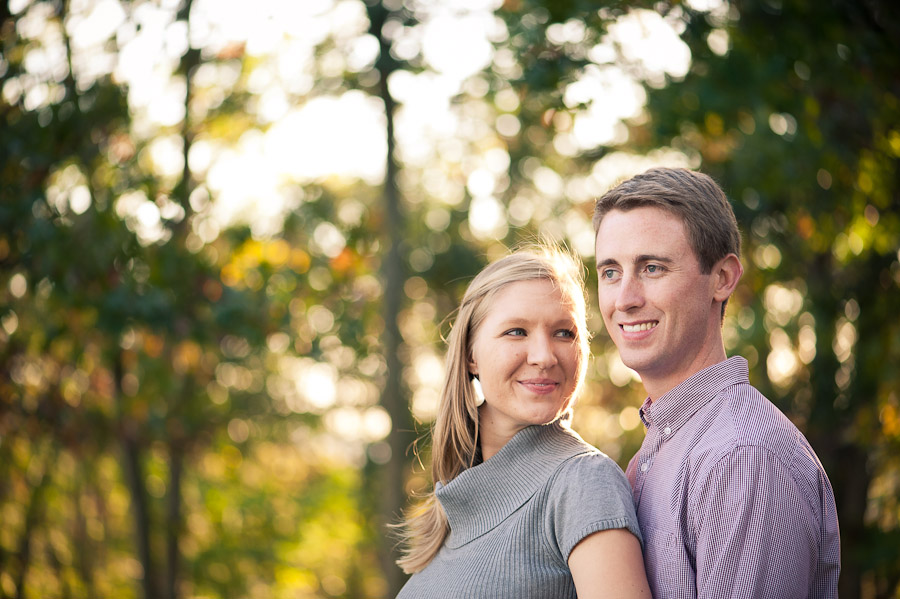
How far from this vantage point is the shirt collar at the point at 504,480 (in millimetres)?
2477

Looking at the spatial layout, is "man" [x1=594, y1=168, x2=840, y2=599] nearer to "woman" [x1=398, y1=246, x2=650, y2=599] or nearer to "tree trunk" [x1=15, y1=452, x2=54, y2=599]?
"woman" [x1=398, y1=246, x2=650, y2=599]

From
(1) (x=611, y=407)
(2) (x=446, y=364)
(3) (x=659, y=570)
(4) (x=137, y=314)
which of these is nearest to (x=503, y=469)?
(2) (x=446, y=364)

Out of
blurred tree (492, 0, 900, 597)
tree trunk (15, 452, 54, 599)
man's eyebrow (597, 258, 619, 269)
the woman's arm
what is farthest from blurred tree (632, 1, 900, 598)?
tree trunk (15, 452, 54, 599)

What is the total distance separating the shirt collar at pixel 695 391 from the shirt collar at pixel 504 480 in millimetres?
313

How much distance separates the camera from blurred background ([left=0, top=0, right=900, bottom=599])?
520 cm

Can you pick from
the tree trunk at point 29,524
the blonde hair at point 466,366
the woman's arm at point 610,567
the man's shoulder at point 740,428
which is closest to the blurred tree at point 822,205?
the blonde hair at point 466,366

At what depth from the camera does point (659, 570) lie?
2033 millimetres

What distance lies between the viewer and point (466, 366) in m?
2.87

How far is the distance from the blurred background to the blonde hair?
0.58 metres

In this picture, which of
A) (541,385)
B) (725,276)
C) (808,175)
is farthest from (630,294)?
(808,175)

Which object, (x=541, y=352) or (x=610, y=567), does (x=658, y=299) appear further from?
(x=610, y=567)

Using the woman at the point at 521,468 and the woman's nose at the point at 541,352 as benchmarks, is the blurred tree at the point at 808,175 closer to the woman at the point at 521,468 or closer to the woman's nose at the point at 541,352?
the woman at the point at 521,468

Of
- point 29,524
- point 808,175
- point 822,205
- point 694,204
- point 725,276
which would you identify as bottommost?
point 29,524

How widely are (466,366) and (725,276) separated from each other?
94 centimetres
